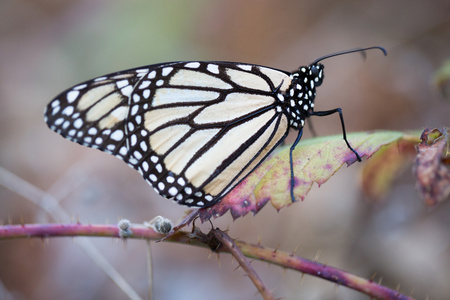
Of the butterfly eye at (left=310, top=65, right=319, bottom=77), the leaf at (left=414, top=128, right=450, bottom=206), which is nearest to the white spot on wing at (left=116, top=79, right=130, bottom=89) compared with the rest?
the butterfly eye at (left=310, top=65, right=319, bottom=77)

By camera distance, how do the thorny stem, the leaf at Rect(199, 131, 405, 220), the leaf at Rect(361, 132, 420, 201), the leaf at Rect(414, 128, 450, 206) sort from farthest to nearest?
1. the leaf at Rect(361, 132, 420, 201)
2. the leaf at Rect(199, 131, 405, 220)
3. the thorny stem
4. the leaf at Rect(414, 128, 450, 206)

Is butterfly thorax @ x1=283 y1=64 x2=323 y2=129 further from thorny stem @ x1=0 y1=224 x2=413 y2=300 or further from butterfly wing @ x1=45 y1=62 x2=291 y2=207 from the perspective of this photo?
thorny stem @ x1=0 y1=224 x2=413 y2=300

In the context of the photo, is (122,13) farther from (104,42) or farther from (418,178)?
(418,178)

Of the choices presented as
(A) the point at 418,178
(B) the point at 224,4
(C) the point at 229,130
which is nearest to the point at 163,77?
(C) the point at 229,130

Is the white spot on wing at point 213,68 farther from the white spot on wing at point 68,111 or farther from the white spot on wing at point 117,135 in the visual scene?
the white spot on wing at point 68,111

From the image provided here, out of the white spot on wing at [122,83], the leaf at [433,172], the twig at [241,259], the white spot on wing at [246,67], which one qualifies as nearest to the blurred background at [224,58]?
the white spot on wing at [122,83]

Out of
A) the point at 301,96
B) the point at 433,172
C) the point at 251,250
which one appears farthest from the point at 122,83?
the point at 433,172

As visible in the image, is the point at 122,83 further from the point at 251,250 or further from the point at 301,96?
the point at 251,250
